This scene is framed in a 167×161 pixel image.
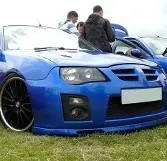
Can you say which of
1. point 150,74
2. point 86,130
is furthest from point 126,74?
point 86,130

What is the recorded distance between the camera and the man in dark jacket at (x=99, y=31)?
7.18 meters

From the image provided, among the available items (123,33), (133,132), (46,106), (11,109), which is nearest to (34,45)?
(11,109)

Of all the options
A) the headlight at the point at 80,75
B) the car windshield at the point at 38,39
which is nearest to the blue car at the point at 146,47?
the car windshield at the point at 38,39

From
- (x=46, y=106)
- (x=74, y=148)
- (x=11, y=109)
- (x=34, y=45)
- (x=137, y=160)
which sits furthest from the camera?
(x=34, y=45)

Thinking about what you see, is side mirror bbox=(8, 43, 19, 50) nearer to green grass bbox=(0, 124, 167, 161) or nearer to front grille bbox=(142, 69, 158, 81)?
green grass bbox=(0, 124, 167, 161)

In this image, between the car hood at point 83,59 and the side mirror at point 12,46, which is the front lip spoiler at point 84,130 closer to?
the car hood at point 83,59

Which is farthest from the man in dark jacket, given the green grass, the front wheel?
the green grass

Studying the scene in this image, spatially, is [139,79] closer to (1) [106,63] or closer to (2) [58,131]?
(1) [106,63]

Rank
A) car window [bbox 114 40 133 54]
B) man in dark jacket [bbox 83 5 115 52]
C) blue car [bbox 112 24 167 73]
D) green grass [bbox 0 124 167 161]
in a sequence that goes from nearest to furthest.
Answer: green grass [bbox 0 124 167 161]
man in dark jacket [bbox 83 5 115 52]
blue car [bbox 112 24 167 73]
car window [bbox 114 40 133 54]

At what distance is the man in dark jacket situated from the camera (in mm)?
7184

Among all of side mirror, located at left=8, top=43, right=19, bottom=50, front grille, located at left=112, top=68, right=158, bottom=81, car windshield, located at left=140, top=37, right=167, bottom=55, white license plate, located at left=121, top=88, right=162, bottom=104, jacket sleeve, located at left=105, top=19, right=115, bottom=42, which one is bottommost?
car windshield, located at left=140, top=37, right=167, bottom=55

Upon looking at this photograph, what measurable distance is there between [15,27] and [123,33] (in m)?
6.43

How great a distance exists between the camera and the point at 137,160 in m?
3.17

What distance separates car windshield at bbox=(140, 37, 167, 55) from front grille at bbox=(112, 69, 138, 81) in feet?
11.2
